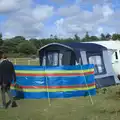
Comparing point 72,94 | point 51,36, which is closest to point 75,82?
point 72,94

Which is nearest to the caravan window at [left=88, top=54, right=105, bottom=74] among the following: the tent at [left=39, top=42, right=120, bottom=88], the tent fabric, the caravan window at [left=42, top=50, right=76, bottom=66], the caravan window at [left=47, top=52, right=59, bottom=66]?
the tent at [left=39, top=42, right=120, bottom=88]

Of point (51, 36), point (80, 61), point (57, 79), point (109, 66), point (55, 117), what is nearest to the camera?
point (55, 117)

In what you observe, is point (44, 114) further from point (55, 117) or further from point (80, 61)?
point (80, 61)

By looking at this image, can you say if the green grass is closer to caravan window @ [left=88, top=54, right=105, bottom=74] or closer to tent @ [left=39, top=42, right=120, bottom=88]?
tent @ [left=39, top=42, right=120, bottom=88]

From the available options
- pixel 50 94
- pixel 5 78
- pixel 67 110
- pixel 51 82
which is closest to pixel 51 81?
pixel 51 82

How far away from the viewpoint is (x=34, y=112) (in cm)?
1070

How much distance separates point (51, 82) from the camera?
13.5 meters

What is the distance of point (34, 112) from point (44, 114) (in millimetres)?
514

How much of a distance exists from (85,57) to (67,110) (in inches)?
283

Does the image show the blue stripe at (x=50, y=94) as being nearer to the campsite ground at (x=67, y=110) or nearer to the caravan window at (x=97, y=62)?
the campsite ground at (x=67, y=110)

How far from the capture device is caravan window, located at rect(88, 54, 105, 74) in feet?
59.2

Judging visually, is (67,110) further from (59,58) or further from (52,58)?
(52,58)

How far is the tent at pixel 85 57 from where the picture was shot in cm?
1756

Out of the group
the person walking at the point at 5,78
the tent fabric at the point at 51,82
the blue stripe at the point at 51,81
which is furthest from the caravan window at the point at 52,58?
the person walking at the point at 5,78
